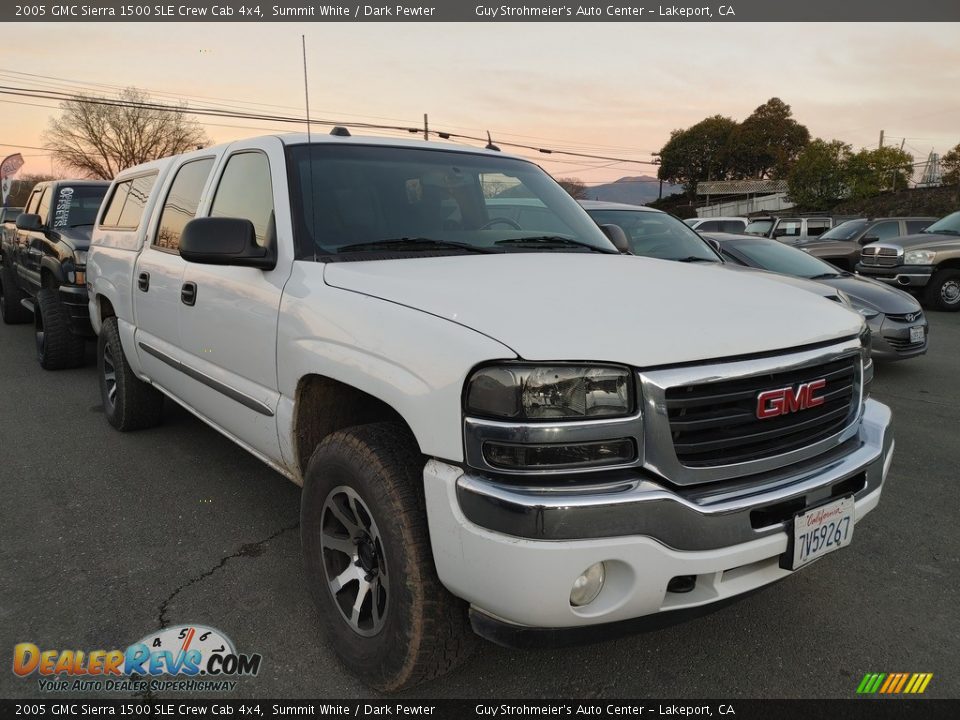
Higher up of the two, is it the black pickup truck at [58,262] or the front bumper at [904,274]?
the black pickup truck at [58,262]

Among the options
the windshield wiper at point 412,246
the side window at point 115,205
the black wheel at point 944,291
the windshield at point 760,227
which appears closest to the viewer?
the windshield wiper at point 412,246

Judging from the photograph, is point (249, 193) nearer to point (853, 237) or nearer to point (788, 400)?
point (788, 400)

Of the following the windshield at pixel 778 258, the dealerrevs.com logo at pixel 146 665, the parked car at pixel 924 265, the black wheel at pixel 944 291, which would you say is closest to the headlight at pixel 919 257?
the parked car at pixel 924 265

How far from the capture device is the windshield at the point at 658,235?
6250 mm

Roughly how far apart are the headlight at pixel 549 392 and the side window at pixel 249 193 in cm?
143

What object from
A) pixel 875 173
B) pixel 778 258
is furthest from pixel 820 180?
pixel 778 258

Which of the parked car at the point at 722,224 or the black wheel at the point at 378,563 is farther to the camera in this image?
the parked car at the point at 722,224

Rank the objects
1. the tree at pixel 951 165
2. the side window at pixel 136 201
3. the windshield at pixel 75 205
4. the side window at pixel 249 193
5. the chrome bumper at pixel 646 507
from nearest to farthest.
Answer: the chrome bumper at pixel 646 507, the side window at pixel 249 193, the side window at pixel 136 201, the windshield at pixel 75 205, the tree at pixel 951 165

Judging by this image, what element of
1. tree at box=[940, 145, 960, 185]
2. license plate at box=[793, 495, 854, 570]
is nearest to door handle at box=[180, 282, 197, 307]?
license plate at box=[793, 495, 854, 570]

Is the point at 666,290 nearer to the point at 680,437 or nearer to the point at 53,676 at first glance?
the point at 680,437

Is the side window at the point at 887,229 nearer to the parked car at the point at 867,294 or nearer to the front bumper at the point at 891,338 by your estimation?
the parked car at the point at 867,294

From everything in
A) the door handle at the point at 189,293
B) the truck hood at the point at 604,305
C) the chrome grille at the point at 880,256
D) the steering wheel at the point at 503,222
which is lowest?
the chrome grille at the point at 880,256

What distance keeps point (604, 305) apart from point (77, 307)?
6173mm

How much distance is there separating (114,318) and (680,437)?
4186 mm
